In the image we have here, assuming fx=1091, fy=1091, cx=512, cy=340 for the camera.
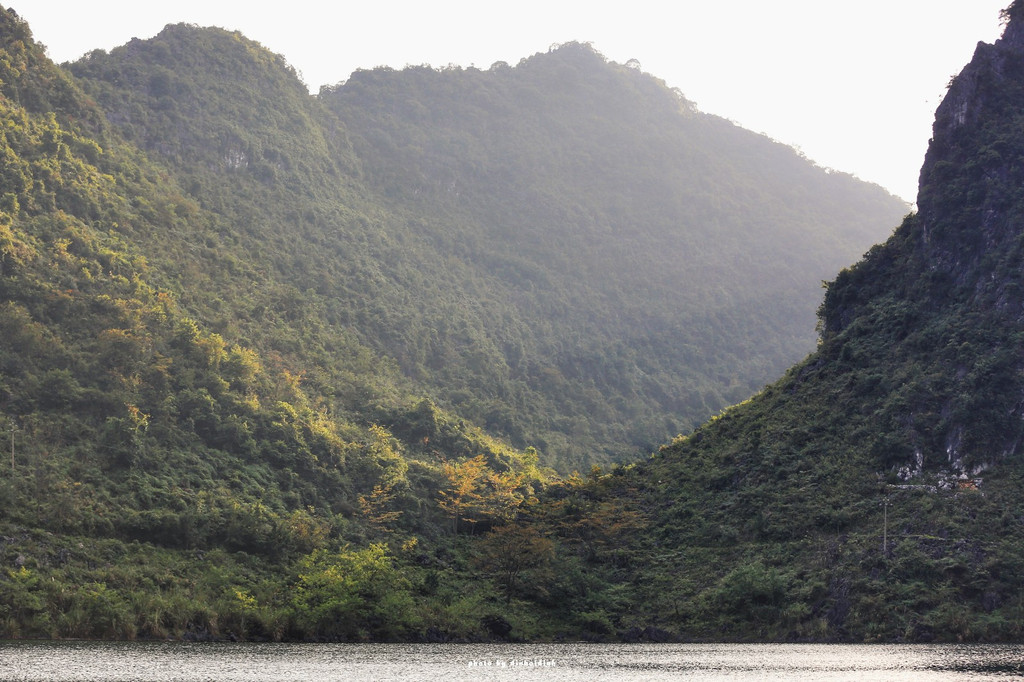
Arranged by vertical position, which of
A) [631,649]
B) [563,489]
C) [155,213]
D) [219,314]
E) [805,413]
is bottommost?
[631,649]

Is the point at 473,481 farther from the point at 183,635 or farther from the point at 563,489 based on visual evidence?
the point at 183,635

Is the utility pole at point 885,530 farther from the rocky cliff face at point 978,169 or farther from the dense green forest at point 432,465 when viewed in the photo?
the rocky cliff face at point 978,169

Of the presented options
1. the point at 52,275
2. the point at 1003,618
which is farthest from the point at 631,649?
the point at 52,275

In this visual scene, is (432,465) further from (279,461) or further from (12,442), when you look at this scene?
(12,442)

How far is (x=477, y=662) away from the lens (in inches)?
2381

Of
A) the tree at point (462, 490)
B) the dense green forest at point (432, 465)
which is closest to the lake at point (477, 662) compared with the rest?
the dense green forest at point (432, 465)

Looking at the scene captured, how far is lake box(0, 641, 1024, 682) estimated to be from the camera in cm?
4950

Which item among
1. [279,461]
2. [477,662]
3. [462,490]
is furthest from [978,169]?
[279,461]

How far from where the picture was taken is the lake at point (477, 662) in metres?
49.5

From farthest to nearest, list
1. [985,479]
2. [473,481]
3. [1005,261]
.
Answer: [473,481] < [1005,261] < [985,479]

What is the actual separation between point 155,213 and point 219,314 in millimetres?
19436

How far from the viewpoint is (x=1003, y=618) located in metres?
71.2

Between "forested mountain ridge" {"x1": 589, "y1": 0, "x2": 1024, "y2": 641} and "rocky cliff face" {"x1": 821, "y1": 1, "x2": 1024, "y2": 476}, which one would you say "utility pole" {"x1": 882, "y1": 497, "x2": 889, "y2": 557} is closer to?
"forested mountain ridge" {"x1": 589, "y1": 0, "x2": 1024, "y2": 641}

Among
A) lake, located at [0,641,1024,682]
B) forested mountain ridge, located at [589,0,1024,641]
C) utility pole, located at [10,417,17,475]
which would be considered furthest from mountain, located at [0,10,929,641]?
lake, located at [0,641,1024,682]
